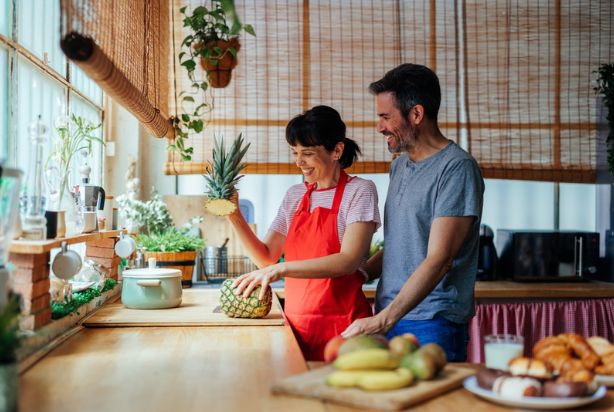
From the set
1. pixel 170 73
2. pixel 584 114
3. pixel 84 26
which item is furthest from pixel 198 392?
pixel 584 114

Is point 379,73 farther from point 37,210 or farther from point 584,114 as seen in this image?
point 37,210

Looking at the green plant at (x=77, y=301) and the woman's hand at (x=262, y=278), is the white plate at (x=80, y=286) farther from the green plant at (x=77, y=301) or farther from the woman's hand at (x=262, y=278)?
the woman's hand at (x=262, y=278)

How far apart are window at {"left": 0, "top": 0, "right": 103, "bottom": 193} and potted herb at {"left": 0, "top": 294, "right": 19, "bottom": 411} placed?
108cm

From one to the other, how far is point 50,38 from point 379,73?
2302mm

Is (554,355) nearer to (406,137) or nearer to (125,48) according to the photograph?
(406,137)

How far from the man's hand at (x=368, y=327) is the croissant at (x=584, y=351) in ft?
1.94

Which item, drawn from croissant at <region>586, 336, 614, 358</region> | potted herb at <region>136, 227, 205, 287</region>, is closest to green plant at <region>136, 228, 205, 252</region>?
potted herb at <region>136, 227, 205, 287</region>

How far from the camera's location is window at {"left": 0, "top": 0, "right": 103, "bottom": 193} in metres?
2.67

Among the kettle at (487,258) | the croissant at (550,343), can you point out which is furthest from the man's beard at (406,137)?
the kettle at (487,258)

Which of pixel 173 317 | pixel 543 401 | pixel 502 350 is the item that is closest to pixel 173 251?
pixel 173 317

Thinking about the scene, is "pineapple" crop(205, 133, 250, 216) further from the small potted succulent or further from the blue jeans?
the small potted succulent

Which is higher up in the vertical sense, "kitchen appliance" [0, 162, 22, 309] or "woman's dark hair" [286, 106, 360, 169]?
"woman's dark hair" [286, 106, 360, 169]

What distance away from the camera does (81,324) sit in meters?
2.42

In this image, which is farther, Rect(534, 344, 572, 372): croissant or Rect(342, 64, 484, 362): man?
Rect(342, 64, 484, 362): man
